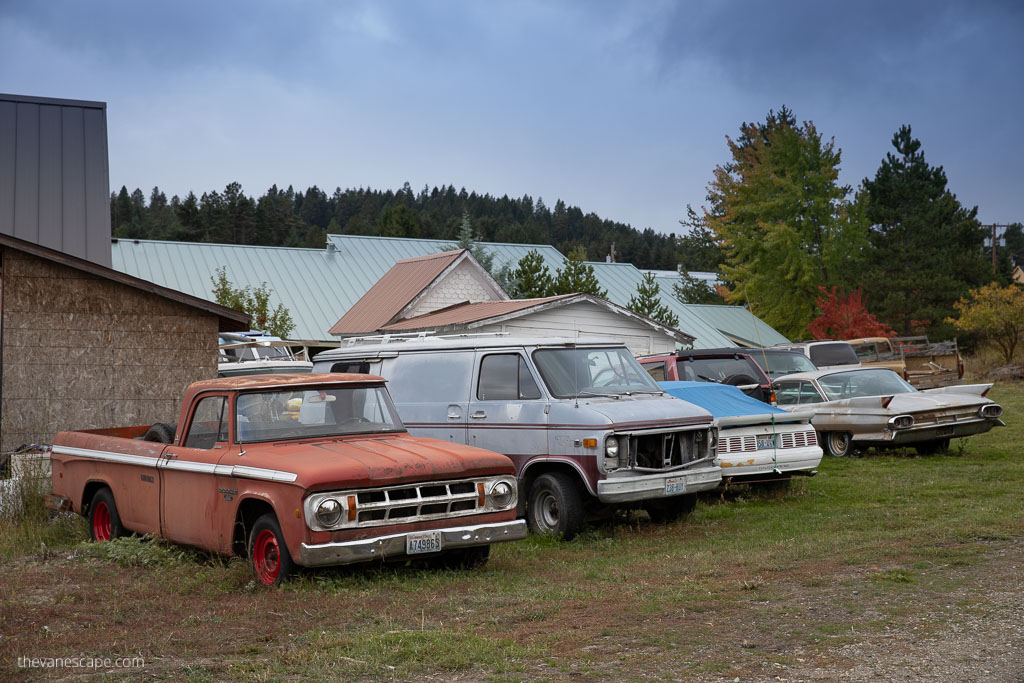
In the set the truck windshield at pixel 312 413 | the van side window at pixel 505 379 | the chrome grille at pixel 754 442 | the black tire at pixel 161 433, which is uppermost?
the van side window at pixel 505 379

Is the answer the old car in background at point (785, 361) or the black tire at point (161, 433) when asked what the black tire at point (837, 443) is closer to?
the old car in background at point (785, 361)

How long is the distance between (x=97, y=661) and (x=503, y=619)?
8.06 feet

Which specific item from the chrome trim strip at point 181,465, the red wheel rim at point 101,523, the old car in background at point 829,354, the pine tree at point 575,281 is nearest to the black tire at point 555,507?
the chrome trim strip at point 181,465

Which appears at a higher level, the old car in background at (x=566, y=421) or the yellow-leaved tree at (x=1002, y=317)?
the yellow-leaved tree at (x=1002, y=317)

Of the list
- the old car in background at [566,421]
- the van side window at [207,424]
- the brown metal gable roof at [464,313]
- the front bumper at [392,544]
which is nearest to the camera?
the front bumper at [392,544]

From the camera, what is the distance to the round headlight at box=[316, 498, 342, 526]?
738 cm

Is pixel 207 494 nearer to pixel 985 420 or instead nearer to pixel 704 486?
pixel 704 486

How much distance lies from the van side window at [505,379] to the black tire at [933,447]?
874 centimetres

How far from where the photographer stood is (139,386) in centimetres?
1377

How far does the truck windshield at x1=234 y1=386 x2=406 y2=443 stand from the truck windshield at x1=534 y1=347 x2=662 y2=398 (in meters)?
2.12

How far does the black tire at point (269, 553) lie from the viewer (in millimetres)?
7598

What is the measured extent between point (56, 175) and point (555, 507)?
1402cm

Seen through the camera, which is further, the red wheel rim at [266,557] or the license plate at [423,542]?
the red wheel rim at [266,557]

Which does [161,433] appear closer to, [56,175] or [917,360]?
[56,175]
